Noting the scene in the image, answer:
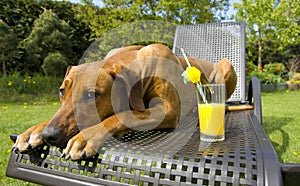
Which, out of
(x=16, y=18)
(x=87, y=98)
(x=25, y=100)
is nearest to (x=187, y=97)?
(x=87, y=98)

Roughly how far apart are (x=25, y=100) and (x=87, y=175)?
6.21m

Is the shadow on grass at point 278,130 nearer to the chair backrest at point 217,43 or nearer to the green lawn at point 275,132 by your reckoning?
the green lawn at point 275,132

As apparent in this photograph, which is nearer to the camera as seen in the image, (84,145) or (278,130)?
(84,145)

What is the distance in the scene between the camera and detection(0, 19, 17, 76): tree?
27.5 feet

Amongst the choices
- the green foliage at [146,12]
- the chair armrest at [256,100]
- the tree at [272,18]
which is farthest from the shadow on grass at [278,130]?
the tree at [272,18]

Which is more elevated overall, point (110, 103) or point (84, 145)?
point (110, 103)

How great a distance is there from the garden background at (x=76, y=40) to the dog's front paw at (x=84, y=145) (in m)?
1.51

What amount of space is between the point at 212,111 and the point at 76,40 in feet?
34.6

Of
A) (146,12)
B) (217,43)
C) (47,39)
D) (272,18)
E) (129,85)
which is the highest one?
(272,18)

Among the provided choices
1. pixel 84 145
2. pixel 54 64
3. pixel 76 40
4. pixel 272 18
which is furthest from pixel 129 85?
pixel 272 18

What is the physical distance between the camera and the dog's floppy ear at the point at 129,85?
47.8 inches

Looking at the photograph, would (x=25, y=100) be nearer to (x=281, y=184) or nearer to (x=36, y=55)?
(x=36, y=55)

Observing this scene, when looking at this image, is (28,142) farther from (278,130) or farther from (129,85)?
(278,130)

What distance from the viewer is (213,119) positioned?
116 cm
